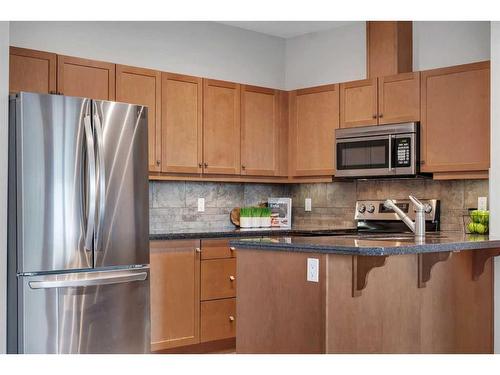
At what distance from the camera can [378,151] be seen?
5.02 m

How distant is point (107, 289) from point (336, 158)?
2.21 m

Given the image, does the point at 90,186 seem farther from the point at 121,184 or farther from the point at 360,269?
the point at 360,269

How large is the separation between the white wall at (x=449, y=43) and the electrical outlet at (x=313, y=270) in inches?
101

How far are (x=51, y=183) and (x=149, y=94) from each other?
134cm

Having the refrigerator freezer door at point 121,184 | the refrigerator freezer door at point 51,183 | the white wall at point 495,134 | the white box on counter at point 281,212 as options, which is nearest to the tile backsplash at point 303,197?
the white box on counter at point 281,212

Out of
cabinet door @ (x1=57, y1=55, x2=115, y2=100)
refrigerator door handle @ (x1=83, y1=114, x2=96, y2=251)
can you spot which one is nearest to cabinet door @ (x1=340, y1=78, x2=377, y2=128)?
cabinet door @ (x1=57, y1=55, x2=115, y2=100)

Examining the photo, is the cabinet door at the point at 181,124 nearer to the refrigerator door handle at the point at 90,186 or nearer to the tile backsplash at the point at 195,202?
the tile backsplash at the point at 195,202

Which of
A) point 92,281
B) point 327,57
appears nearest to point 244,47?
point 327,57

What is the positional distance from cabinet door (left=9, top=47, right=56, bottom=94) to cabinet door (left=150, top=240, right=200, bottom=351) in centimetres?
124

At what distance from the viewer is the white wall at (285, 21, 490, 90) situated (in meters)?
4.79

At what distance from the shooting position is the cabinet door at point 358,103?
5113 mm

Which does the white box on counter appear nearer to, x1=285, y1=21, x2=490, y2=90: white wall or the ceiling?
x1=285, y1=21, x2=490, y2=90: white wall

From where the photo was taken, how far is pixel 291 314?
2.98m

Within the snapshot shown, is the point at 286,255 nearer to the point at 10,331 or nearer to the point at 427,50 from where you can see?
the point at 10,331
